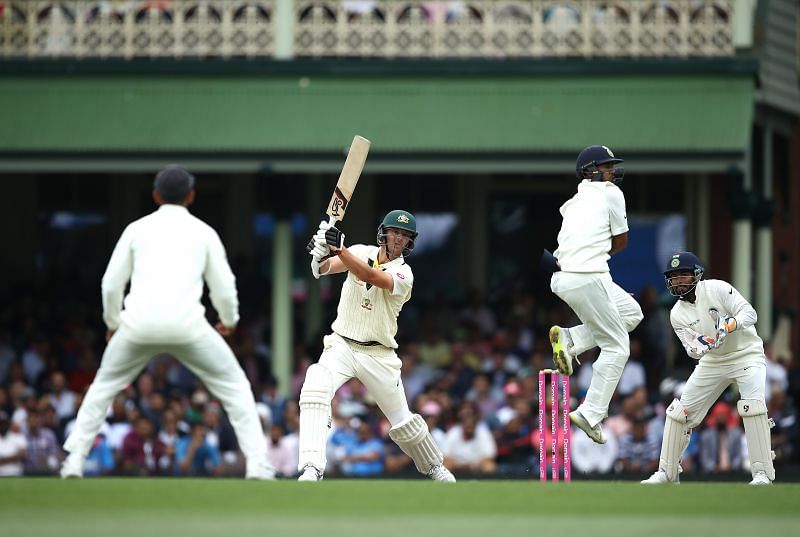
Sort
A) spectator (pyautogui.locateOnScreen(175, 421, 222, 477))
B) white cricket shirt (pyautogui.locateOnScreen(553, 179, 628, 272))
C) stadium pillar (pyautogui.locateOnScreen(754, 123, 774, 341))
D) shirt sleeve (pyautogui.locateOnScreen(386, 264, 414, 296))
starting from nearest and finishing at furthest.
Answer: white cricket shirt (pyautogui.locateOnScreen(553, 179, 628, 272))
shirt sleeve (pyautogui.locateOnScreen(386, 264, 414, 296))
spectator (pyautogui.locateOnScreen(175, 421, 222, 477))
stadium pillar (pyautogui.locateOnScreen(754, 123, 774, 341))

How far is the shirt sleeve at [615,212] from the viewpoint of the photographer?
1204 cm

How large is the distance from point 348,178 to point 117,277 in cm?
249

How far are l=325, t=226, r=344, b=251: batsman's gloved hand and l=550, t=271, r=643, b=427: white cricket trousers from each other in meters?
1.62

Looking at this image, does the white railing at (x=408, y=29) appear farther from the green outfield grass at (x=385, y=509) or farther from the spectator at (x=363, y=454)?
the green outfield grass at (x=385, y=509)

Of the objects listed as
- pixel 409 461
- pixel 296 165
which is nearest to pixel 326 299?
pixel 296 165

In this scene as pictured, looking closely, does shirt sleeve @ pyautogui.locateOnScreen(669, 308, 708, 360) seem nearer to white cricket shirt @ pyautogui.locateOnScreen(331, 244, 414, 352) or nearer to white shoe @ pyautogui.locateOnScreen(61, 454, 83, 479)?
white cricket shirt @ pyautogui.locateOnScreen(331, 244, 414, 352)

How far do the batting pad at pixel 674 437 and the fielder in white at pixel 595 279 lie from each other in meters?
0.77

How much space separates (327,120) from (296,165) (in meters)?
0.61

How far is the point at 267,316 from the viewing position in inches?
827

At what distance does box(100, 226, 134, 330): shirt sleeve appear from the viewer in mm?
10297

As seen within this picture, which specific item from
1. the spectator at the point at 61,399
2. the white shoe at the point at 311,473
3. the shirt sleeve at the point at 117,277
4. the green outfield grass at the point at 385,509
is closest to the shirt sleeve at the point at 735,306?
the green outfield grass at the point at 385,509

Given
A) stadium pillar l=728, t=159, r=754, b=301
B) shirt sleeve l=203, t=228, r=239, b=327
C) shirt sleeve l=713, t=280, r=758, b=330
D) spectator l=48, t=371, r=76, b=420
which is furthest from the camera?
stadium pillar l=728, t=159, r=754, b=301

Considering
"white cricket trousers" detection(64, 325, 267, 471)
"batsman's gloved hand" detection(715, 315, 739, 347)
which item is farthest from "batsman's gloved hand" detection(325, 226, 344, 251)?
"batsman's gloved hand" detection(715, 315, 739, 347)

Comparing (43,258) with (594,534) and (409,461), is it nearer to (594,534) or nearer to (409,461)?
(409,461)
